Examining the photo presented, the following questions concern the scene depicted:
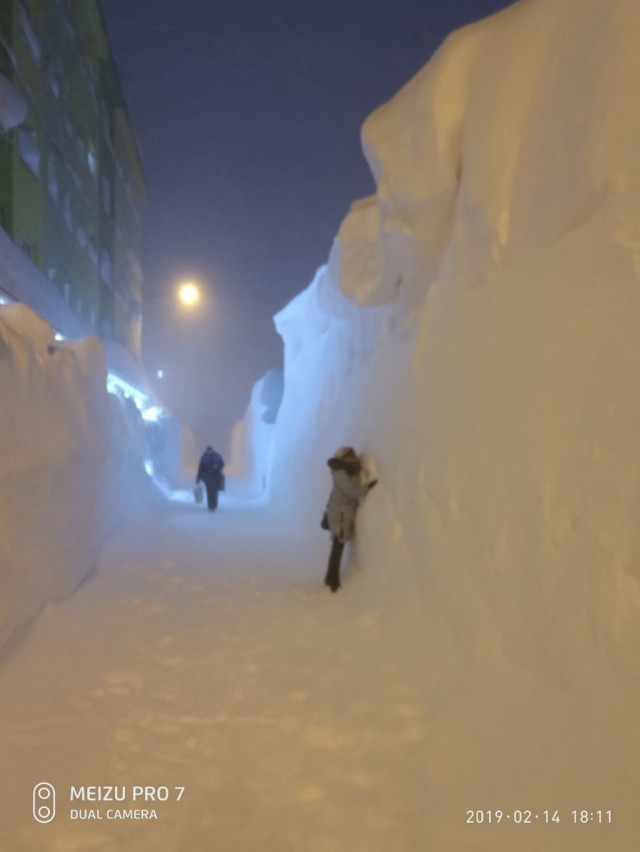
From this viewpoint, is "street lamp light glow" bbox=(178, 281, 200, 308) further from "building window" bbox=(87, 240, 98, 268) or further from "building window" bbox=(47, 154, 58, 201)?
"building window" bbox=(47, 154, 58, 201)

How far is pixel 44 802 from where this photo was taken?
2533 mm

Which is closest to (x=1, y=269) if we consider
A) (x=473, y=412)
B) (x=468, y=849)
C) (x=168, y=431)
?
(x=473, y=412)

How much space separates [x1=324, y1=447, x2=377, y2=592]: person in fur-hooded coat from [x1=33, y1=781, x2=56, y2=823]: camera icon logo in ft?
12.1

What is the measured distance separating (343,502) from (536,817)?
4.04 metres

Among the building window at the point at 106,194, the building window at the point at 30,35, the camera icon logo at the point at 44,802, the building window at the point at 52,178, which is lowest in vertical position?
the camera icon logo at the point at 44,802

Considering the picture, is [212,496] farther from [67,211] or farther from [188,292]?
[188,292]

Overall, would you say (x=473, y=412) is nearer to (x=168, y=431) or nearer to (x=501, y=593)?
(x=501, y=593)

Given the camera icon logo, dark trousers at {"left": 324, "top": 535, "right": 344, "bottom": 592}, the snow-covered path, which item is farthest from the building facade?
the camera icon logo

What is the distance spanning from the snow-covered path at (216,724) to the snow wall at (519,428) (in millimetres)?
295

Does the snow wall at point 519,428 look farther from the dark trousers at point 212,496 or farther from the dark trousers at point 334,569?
the dark trousers at point 212,496

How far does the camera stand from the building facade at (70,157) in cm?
1242

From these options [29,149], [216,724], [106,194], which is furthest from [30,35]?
[216,724]

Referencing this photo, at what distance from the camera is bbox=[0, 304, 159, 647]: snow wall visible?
4293 millimetres

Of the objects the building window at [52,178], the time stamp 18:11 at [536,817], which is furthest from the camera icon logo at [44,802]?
the building window at [52,178]
